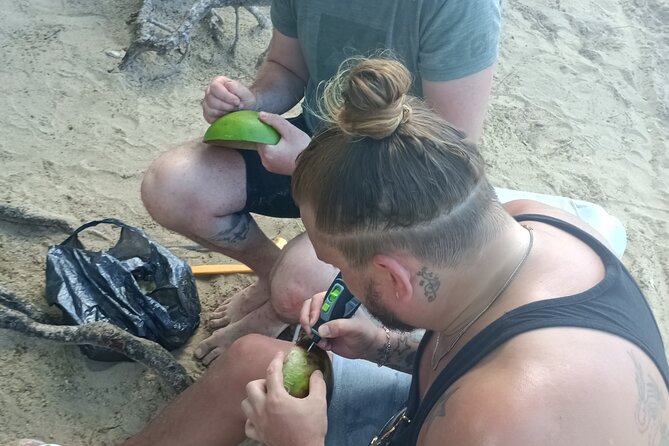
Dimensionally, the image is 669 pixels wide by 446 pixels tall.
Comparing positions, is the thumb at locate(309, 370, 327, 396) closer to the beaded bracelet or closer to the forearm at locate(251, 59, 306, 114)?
the beaded bracelet

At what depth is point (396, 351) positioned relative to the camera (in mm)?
1770

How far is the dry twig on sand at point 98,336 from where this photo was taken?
6.61 ft

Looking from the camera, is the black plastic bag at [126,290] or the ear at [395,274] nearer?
the ear at [395,274]

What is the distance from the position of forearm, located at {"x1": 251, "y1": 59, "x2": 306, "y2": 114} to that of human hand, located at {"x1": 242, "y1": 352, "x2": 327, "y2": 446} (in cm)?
108

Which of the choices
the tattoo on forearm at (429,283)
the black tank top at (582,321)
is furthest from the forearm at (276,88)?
the black tank top at (582,321)

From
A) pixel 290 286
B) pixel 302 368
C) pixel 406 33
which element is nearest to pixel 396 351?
pixel 302 368

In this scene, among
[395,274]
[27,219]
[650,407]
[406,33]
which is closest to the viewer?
[650,407]

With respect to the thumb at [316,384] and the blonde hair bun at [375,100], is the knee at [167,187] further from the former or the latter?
the blonde hair bun at [375,100]

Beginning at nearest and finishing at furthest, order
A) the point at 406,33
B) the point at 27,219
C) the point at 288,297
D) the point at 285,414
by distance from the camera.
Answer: the point at 285,414 → the point at 406,33 → the point at 288,297 → the point at 27,219

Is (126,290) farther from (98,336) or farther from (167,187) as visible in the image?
(167,187)

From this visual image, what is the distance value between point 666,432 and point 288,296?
1170 millimetres

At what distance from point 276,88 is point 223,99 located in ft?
0.78

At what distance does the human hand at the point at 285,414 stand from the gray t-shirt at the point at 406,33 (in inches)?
36.5

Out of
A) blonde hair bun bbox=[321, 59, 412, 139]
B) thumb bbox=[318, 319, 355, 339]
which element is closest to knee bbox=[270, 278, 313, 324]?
thumb bbox=[318, 319, 355, 339]
